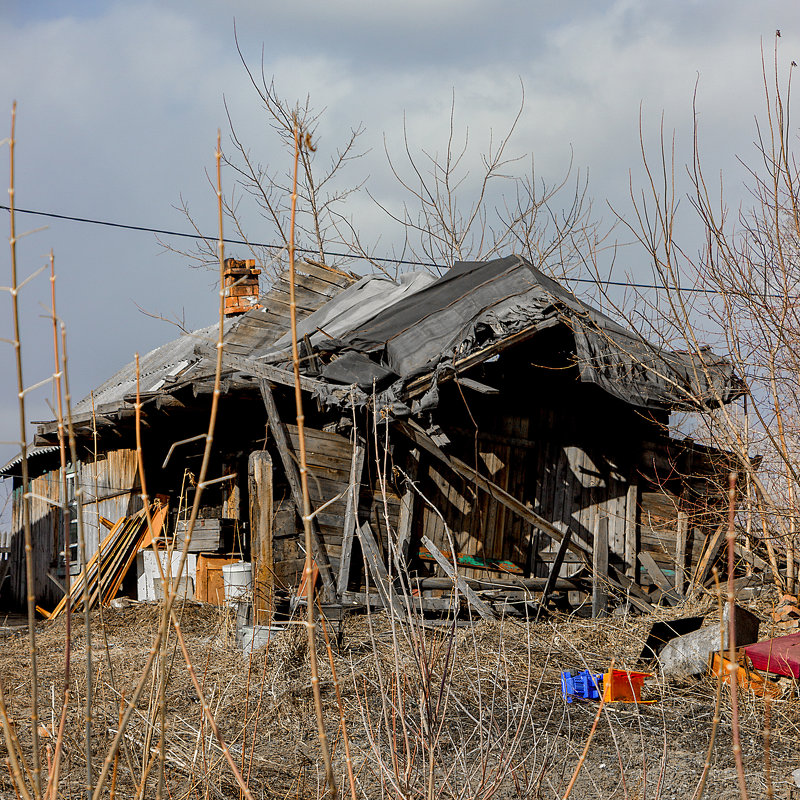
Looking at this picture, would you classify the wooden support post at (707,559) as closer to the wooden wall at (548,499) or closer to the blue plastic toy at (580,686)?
the wooden wall at (548,499)

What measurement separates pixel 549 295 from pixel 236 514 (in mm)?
4669

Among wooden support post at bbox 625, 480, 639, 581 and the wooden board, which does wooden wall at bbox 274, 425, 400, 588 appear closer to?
the wooden board

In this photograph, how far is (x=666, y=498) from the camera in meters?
11.2

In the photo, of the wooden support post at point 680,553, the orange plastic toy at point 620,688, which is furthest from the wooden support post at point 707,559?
the orange plastic toy at point 620,688

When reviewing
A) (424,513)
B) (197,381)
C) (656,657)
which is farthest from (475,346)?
(656,657)

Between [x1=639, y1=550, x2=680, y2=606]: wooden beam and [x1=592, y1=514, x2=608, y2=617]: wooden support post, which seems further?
[x1=639, y1=550, x2=680, y2=606]: wooden beam

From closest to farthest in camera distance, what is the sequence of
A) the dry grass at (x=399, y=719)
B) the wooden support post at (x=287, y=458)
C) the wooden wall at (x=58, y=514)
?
the dry grass at (x=399, y=719) < the wooden support post at (x=287, y=458) < the wooden wall at (x=58, y=514)

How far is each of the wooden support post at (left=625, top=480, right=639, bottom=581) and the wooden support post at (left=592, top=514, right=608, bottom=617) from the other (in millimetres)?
436

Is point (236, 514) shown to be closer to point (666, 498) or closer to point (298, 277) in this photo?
point (298, 277)

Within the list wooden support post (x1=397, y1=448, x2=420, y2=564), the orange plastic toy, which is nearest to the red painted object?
the orange plastic toy

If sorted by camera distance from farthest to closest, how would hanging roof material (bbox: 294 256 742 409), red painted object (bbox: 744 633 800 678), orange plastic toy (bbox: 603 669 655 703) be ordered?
hanging roof material (bbox: 294 256 742 409)
orange plastic toy (bbox: 603 669 655 703)
red painted object (bbox: 744 633 800 678)

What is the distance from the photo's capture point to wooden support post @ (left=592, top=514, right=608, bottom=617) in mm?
9031

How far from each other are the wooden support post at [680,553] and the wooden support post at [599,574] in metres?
1.12

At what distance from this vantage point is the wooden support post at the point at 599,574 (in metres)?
9.03
